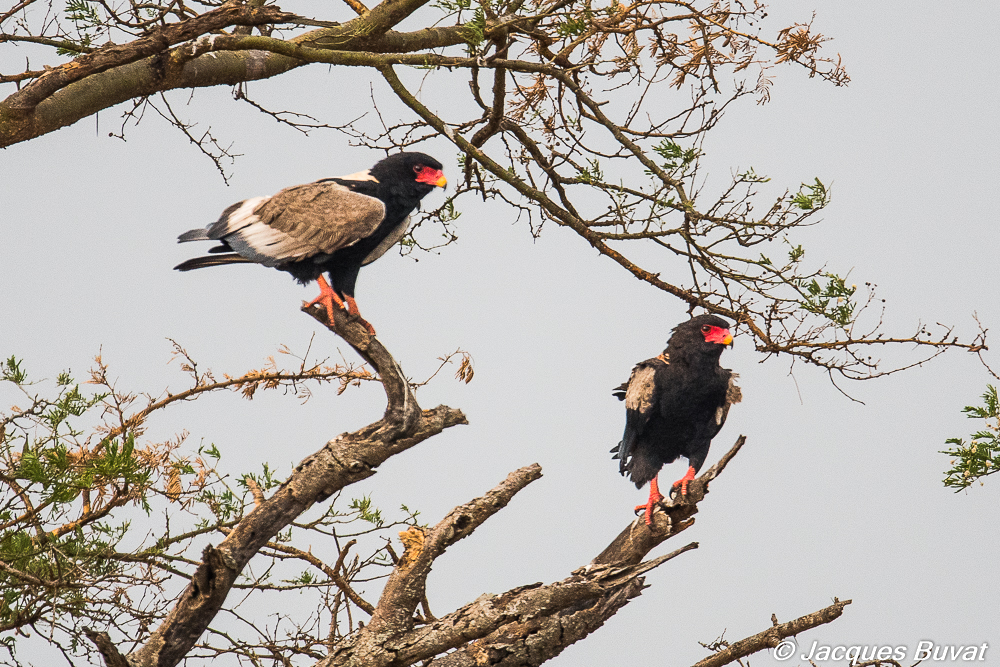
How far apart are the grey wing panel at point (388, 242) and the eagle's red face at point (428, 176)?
0.68 ft

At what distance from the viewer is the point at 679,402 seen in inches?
154

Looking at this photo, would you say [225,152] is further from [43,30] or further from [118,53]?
[118,53]

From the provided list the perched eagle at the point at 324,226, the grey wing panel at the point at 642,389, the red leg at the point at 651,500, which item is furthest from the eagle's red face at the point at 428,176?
the red leg at the point at 651,500

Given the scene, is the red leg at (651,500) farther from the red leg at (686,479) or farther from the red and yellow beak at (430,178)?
the red and yellow beak at (430,178)

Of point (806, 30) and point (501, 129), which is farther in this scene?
point (501, 129)

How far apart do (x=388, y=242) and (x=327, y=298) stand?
0.45 metres

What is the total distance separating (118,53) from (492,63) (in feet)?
4.28

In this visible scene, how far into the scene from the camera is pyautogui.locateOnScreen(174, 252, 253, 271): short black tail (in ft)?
11.7

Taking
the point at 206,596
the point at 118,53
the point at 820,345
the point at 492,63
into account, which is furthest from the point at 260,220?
the point at 820,345

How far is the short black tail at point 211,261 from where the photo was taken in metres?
3.57

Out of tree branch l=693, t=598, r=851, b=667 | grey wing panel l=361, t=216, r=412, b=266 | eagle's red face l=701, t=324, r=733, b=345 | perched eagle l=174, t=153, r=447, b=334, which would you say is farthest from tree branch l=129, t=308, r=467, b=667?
tree branch l=693, t=598, r=851, b=667

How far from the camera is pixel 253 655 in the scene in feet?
12.7

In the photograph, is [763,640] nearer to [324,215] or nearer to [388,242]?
[388,242]

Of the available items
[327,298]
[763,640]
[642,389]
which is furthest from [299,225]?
[763,640]
